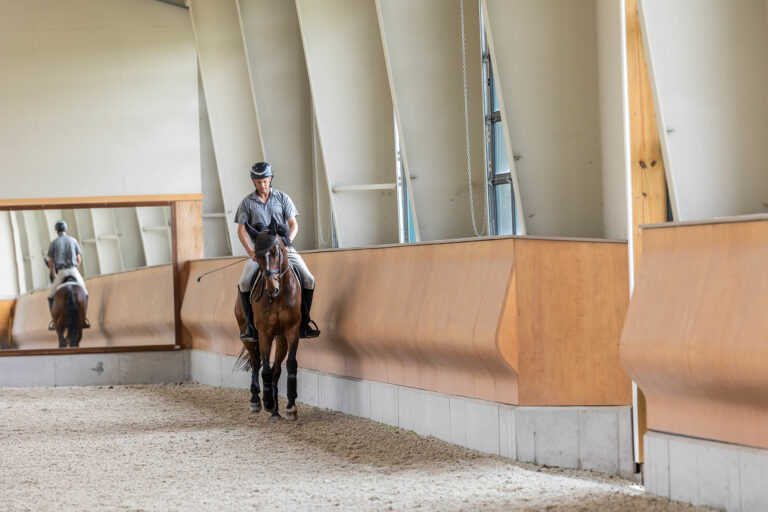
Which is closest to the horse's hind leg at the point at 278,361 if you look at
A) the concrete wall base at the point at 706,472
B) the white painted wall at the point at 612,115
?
the white painted wall at the point at 612,115

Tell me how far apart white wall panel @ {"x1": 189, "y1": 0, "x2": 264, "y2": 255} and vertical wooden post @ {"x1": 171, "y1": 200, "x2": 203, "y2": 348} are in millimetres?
834

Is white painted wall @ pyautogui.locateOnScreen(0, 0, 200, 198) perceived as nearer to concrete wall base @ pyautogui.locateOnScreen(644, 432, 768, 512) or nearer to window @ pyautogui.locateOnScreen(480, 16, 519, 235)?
window @ pyautogui.locateOnScreen(480, 16, 519, 235)

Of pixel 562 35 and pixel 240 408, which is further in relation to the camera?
pixel 240 408

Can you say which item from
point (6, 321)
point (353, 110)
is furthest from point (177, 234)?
point (353, 110)

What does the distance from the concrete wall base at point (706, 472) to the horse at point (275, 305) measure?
4.36m

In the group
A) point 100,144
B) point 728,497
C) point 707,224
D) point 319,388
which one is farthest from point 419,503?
point 100,144

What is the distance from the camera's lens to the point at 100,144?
1587 cm

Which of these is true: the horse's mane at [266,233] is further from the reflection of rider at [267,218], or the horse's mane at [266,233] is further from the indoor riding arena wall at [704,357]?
the indoor riding arena wall at [704,357]

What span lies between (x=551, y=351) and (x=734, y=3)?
2616 millimetres

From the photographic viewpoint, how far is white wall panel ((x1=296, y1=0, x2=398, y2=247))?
1264 cm

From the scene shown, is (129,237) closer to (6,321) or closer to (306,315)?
(6,321)

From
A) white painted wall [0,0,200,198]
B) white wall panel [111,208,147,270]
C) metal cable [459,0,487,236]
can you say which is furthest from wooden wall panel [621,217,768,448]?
white painted wall [0,0,200,198]

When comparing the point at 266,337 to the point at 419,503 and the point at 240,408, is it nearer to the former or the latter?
the point at 240,408

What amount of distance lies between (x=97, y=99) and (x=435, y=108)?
6.79 m
